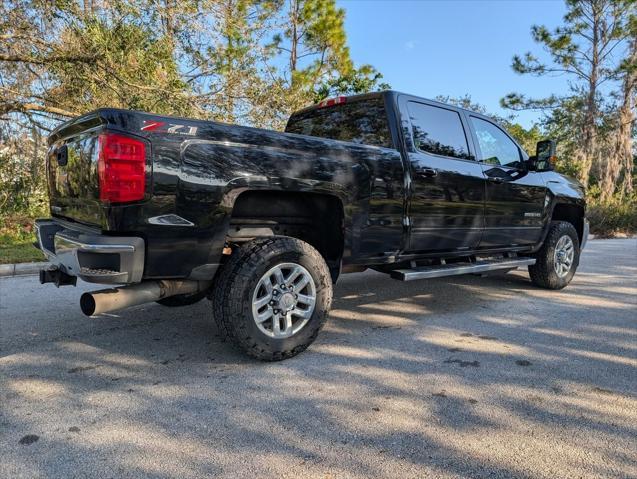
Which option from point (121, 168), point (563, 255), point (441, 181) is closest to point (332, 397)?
point (121, 168)

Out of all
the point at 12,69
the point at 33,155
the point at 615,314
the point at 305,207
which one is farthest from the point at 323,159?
the point at 33,155

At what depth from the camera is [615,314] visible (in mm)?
4574

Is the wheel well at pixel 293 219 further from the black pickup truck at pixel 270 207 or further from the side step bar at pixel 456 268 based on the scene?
the side step bar at pixel 456 268

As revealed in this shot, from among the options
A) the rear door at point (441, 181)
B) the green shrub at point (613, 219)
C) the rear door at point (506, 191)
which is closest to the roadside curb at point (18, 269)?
the rear door at point (441, 181)

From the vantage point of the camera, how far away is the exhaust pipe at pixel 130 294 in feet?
8.88

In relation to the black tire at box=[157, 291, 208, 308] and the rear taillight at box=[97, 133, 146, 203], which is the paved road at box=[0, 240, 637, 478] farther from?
the rear taillight at box=[97, 133, 146, 203]

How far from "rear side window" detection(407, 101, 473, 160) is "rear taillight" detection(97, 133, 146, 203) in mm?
2374

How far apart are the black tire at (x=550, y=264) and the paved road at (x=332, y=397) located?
122 cm

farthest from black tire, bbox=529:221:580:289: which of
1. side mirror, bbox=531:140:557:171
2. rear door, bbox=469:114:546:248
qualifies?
side mirror, bbox=531:140:557:171

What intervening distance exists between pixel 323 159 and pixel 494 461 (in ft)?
7.10

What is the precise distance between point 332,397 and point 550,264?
4.00 m

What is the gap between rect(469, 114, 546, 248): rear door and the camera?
483 cm

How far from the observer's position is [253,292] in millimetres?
3066

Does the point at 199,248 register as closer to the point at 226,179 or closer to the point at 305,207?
the point at 226,179
